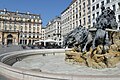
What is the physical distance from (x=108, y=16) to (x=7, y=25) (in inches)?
2900

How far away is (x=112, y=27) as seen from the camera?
535 inches

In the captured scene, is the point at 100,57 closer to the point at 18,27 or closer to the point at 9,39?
the point at 9,39

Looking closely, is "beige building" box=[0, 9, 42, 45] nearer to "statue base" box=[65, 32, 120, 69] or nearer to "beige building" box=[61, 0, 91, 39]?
"beige building" box=[61, 0, 91, 39]

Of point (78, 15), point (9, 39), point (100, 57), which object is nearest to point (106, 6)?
point (78, 15)

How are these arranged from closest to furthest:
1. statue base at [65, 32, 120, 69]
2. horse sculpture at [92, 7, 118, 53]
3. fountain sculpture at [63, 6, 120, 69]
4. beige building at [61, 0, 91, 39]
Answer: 1. statue base at [65, 32, 120, 69]
2. fountain sculpture at [63, 6, 120, 69]
3. horse sculpture at [92, 7, 118, 53]
4. beige building at [61, 0, 91, 39]

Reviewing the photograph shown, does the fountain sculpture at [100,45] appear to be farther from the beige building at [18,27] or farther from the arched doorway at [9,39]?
the arched doorway at [9,39]

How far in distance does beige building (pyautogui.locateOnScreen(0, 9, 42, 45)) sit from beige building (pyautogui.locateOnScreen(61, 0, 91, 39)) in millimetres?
24661

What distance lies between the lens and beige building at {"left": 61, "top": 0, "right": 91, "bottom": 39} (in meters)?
48.2

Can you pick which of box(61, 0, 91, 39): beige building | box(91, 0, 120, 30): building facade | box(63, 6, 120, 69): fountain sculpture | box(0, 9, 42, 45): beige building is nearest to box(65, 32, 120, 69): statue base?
box(63, 6, 120, 69): fountain sculpture

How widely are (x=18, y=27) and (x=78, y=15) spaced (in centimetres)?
4012

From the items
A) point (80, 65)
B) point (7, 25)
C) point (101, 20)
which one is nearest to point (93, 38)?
point (101, 20)

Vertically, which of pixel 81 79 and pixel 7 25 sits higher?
pixel 7 25

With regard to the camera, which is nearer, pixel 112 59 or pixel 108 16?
pixel 112 59

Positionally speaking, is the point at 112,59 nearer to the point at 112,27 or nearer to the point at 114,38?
the point at 114,38
